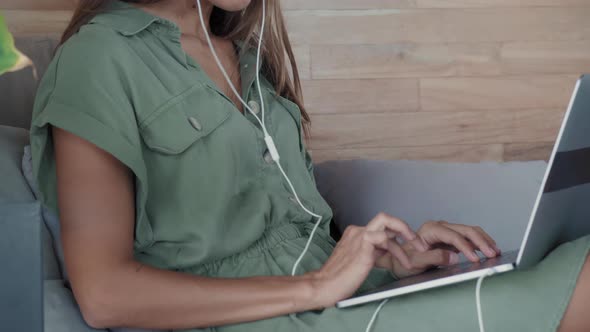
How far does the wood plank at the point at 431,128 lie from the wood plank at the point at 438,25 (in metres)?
0.20

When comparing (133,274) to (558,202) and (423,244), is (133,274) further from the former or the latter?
(558,202)

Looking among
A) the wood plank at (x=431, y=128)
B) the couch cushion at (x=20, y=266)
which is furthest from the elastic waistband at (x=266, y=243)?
the wood plank at (x=431, y=128)

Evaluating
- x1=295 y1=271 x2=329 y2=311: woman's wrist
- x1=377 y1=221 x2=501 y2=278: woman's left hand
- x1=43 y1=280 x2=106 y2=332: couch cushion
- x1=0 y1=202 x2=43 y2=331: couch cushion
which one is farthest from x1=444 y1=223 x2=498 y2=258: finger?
x1=0 y1=202 x2=43 y2=331: couch cushion

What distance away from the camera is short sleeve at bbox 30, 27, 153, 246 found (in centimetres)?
100

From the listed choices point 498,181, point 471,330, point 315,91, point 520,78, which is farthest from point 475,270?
point 520,78

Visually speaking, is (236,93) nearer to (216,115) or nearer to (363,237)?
(216,115)

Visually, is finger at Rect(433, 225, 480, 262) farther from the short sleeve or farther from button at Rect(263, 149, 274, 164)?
the short sleeve

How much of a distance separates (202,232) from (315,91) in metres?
0.96

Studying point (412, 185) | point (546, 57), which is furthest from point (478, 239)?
point (546, 57)

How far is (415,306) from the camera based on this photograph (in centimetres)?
93

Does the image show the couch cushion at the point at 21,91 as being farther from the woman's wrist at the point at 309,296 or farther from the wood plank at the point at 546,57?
the wood plank at the point at 546,57

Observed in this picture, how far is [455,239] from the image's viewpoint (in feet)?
3.59

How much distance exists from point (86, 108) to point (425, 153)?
1281 millimetres

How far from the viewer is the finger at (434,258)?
1122mm
